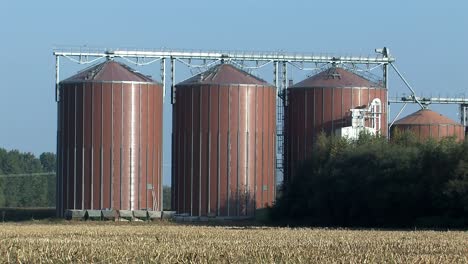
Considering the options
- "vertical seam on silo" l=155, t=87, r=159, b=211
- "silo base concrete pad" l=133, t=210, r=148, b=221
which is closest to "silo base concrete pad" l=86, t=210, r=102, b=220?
"silo base concrete pad" l=133, t=210, r=148, b=221

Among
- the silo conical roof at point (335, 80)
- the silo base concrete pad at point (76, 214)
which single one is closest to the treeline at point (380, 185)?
the silo conical roof at point (335, 80)

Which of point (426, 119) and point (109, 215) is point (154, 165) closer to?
point (109, 215)

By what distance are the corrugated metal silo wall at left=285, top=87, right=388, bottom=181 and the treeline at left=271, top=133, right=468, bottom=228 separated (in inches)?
166

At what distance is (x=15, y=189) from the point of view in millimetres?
182750

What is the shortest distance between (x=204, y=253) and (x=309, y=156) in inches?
2046

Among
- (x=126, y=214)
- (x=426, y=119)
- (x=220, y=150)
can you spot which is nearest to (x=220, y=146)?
(x=220, y=150)

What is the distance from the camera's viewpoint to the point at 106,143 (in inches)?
3182

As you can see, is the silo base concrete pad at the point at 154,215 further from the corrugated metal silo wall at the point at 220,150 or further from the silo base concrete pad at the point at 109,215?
the corrugated metal silo wall at the point at 220,150

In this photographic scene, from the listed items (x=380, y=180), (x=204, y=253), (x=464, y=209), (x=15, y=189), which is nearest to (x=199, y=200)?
(x=380, y=180)

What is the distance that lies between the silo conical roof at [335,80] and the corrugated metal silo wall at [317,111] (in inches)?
12.6

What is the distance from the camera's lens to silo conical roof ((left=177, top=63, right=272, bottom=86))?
83125 mm

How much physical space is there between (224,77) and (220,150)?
16.5ft

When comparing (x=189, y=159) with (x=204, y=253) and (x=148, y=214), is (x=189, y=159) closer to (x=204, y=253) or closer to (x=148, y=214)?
(x=148, y=214)

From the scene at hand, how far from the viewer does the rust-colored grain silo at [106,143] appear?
80688mm
